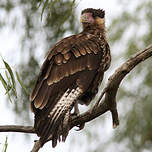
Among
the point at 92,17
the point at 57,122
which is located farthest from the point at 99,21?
the point at 57,122

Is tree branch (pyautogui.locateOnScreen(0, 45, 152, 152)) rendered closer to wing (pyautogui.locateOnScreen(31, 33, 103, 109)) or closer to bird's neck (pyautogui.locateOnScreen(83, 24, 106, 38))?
wing (pyautogui.locateOnScreen(31, 33, 103, 109))

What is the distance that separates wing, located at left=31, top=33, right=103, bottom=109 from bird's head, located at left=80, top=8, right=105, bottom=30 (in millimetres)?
343

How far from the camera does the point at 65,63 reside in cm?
344

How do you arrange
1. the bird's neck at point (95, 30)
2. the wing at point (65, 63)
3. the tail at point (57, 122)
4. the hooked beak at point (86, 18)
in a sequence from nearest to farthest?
1. the tail at point (57, 122)
2. the wing at point (65, 63)
3. the bird's neck at point (95, 30)
4. the hooked beak at point (86, 18)

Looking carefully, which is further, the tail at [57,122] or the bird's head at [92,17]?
the bird's head at [92,17]

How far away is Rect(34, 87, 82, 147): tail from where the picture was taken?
9.94 ft

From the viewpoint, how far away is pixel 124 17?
6.27 meters

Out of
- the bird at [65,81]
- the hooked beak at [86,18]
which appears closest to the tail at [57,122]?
the bird at [65,81]

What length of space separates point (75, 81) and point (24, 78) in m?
1.85

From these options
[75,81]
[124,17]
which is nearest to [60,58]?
[75,81]

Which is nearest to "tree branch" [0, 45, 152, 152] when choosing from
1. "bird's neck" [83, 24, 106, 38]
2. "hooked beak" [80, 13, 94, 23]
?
"bird's neck" [83, 24, 106, 38]

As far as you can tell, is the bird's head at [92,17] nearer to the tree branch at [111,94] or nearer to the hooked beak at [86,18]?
the hooked beak at [86,18]

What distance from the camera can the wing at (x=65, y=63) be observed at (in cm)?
319

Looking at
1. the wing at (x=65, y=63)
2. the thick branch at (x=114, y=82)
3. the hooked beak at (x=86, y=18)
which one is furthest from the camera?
the hooked beak at (x=86, y=18)
